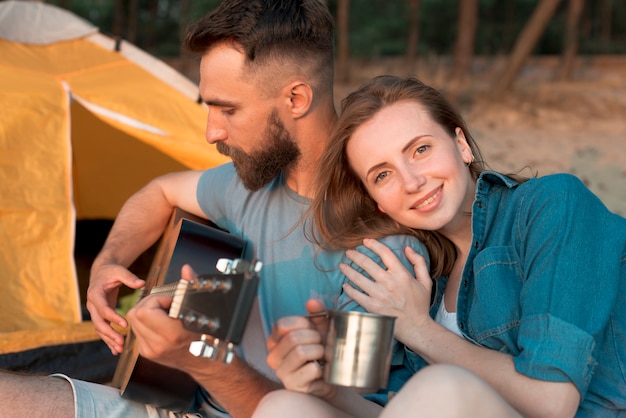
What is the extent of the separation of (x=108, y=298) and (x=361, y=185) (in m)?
0.74

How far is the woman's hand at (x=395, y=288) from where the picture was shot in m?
1.53

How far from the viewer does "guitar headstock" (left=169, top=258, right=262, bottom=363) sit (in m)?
1.19

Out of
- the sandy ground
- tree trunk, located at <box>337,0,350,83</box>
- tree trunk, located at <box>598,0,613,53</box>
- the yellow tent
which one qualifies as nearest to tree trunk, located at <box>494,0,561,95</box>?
the sandy ground

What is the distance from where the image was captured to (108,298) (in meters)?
2.09

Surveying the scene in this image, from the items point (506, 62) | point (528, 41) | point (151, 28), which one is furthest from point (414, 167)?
point (151, 28)

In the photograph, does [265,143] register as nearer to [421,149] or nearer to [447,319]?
[421,149]

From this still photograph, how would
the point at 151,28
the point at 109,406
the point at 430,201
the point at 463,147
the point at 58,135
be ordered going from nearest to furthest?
the point at 430,201
the point at 463,147
the point at 109,406
the point at 58,135
the point at 151,28

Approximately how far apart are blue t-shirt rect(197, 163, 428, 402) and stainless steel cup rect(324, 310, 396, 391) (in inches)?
17.2

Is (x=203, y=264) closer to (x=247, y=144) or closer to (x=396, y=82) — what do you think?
(x=247, y=144)

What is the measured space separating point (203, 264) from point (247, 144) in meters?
0.33

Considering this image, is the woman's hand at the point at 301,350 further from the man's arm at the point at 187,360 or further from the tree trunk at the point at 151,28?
the tree trunk at the point at 151,28

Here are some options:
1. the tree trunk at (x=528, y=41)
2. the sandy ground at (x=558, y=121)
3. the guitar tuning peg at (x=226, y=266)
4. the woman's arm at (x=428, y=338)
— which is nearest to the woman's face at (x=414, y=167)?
the woman's arm at (x=428, y=338)

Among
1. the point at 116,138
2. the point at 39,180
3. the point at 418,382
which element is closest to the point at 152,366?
the point at 418,382

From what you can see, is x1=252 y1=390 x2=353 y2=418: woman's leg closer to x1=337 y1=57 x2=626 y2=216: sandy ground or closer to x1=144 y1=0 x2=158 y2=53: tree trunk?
x1=337 y1=57 x2=626 y2=216: sandy ground
